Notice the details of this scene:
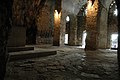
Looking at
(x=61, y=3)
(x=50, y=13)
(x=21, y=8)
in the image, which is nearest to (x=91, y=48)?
(x=61, y=3)

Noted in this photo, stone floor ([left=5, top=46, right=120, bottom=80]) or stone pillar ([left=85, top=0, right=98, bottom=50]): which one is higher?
stone pillar ([left=85, top=0, right=98, bottom=50])

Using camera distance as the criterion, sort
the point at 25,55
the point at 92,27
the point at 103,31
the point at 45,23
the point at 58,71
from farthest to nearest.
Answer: the point at 45,23, the point at 103,31, the point at 92,27, the point at 25,55, the point at 58,71

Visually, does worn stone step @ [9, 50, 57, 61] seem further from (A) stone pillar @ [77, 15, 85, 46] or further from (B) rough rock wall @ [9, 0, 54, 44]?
(A) stone pillar @ [77, 15, 85, 46]

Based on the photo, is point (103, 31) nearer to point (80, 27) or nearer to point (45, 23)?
point (45, 23)

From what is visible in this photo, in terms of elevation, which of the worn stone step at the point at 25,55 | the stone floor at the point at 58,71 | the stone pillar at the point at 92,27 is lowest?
the stone floor at the point at 58,71

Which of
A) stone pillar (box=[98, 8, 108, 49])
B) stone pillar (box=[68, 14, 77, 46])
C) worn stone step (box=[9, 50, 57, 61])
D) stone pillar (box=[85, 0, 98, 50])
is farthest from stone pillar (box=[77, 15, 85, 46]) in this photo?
worn stone step (box=[9, 50, 57, 61])

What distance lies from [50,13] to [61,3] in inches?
A: 124

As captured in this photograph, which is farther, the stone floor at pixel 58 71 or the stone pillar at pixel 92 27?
the stone pillar at pixel 92 27

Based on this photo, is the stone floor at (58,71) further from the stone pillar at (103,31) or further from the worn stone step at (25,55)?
the stone pillar at (103,31)

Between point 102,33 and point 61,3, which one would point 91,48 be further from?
point 61,3

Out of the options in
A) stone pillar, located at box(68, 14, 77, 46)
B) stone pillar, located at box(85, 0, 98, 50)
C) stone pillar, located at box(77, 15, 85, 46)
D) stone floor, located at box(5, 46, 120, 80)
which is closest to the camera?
stone floor, located at box(5, 46, 120, 80)

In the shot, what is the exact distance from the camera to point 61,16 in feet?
54.3

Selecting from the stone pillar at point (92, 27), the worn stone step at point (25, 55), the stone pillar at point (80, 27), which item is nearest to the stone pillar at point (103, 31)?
the stone pillar at point (92, 27)

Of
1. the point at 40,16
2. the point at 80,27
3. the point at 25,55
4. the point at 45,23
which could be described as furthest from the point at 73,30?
the point at 25,55
